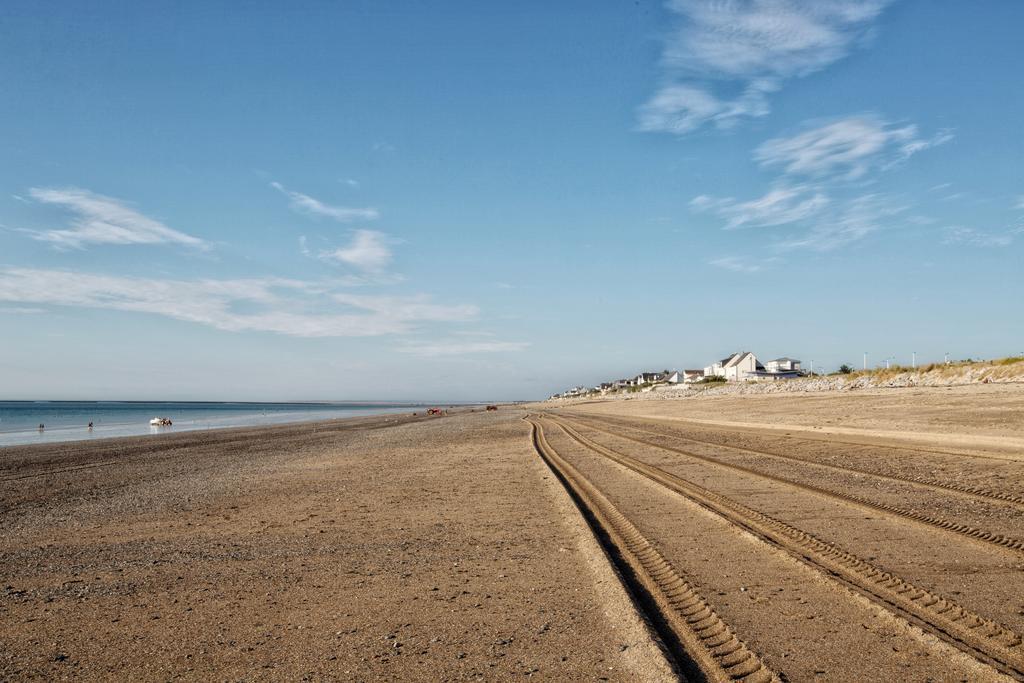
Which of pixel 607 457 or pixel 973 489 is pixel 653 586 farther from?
pixel 607 457

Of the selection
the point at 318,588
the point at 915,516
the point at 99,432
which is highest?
the point at 99,432

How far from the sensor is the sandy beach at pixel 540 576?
14.0 ft

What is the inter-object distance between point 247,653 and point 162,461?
20134 millimetres

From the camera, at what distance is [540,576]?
618cm

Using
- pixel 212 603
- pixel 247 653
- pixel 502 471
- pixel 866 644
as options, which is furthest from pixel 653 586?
pixel 502 471

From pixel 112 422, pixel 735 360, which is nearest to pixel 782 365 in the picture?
pixel 735 360

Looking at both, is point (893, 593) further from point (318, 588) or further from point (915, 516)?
point (318, 588)

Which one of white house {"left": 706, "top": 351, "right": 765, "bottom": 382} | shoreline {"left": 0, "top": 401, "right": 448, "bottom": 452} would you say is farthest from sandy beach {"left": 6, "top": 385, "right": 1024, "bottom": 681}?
white house {"left": 706, "top": 351, "right": 765, "bottom": 382}

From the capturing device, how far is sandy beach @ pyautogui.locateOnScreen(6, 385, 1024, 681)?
427 cm

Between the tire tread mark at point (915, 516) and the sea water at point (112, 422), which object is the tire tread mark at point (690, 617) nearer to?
the tire tread mark at point (915, 516)

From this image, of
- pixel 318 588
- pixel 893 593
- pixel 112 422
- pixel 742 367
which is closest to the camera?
pixel 893 593

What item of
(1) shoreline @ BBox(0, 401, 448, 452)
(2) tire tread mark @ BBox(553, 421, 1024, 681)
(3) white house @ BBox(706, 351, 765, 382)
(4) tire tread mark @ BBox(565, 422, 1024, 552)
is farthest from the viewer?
(3) white house @ BBox(706, 351, 765, 382)

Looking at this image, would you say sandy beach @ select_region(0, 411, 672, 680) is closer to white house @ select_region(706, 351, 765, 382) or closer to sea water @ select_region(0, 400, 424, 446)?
sea water @ select_region(0, 400, 424, 446)

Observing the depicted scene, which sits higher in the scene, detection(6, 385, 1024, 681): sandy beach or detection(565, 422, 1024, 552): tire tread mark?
detection(6, 385, 1024, 681): sandy beach
